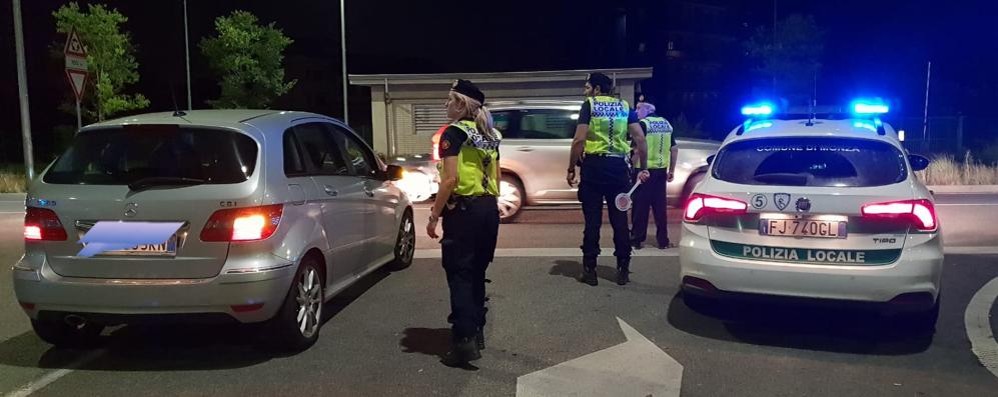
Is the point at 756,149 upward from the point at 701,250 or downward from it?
upward

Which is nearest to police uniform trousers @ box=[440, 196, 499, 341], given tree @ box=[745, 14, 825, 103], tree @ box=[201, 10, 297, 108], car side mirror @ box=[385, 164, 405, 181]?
car side mirror @ box=[385, 164, 405, 181]

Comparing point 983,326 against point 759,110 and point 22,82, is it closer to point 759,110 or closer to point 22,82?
point 759,110

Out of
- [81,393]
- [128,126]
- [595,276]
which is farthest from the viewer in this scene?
[595,276]

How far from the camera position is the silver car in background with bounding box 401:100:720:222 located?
10.5 metres

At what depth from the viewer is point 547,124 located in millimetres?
10586

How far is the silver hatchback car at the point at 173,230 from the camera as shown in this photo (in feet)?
14.2

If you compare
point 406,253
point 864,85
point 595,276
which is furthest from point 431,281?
point 864,85

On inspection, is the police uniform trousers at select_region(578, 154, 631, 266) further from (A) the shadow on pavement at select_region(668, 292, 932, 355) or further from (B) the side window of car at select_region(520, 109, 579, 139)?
(B) the side window of car at select_region(520, 109, 579, 139)

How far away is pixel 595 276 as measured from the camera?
21.8 feet

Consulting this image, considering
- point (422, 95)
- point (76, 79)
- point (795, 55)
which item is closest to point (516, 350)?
point (76, 79)

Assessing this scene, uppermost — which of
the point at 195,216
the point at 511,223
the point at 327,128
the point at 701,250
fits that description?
the point at 327,128

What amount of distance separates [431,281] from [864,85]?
4889 cm

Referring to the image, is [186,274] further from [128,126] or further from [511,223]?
Answer: [511,223]

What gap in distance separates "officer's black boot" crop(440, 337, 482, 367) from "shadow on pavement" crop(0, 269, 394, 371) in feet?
3.52
